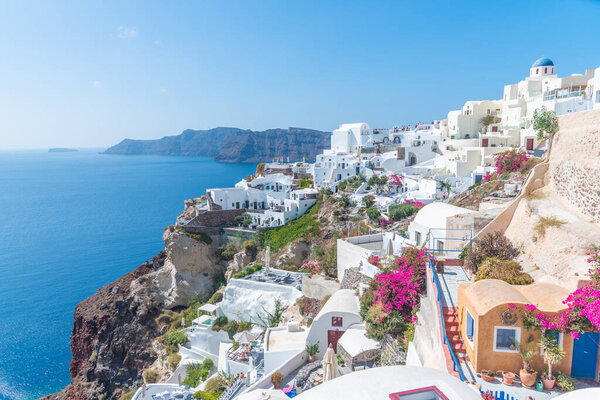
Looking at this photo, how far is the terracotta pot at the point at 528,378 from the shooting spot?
24.8 ft

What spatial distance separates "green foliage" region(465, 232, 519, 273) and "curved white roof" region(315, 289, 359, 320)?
523cm

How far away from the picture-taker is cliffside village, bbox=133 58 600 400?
25.0ft

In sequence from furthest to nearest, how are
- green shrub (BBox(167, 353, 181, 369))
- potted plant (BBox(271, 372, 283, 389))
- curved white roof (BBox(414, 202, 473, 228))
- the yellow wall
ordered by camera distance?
green shrub (BBox(167, 353, 181, 369))
curved white roof (BBox(414, 202, 473, 228))
potted plant (BBox(271, 372, 283, 389))
the yellow wall

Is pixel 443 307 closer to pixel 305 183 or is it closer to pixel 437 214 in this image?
pixel 437 214

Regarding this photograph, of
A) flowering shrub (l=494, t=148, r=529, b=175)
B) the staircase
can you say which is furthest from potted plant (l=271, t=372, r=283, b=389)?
flowering shrub (l=494, t=148, r=529, b=175)

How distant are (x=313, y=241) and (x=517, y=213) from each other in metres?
20.3

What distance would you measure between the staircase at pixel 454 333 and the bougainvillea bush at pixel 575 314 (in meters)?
1.63

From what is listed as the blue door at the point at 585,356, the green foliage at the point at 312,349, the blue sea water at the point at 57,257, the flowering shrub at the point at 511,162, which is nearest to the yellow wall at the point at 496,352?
the blue door at the point at 585,356

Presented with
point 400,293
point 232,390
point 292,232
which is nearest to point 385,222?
point 292,232

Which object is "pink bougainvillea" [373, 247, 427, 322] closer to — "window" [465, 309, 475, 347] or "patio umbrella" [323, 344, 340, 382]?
"patio umbrella" [323, 344, 340, 382]

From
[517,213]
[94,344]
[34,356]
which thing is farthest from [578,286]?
[34,356]

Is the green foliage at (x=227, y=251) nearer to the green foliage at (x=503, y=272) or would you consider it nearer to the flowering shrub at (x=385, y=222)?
the flowering shrub at (x=385, y=222)

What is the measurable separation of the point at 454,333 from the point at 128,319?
103 feet

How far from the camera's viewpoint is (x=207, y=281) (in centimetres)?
3538
